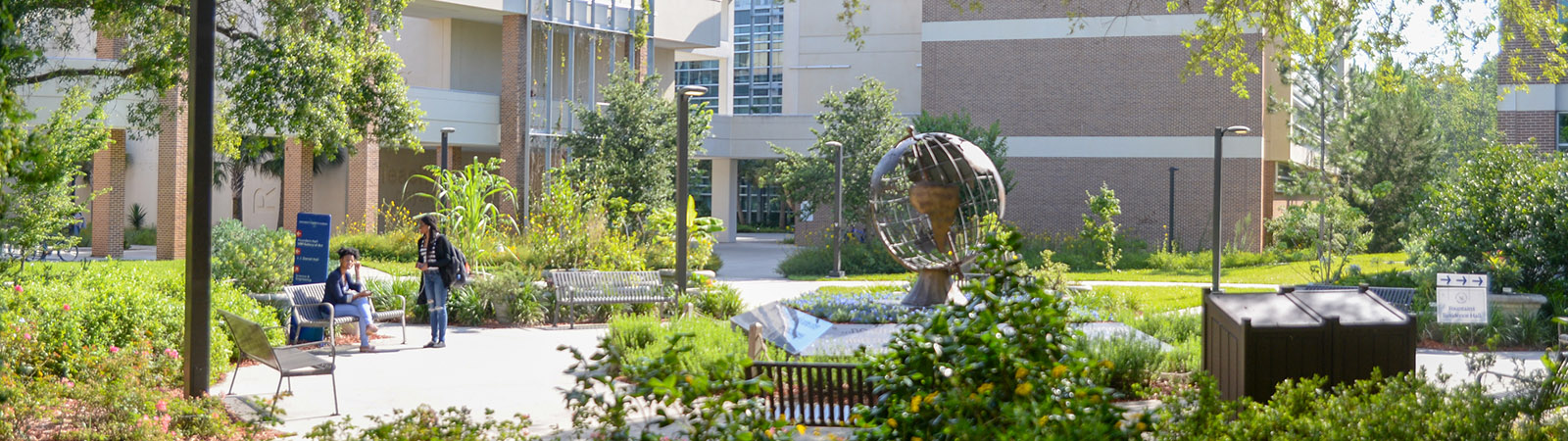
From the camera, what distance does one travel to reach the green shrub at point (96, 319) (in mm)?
9219

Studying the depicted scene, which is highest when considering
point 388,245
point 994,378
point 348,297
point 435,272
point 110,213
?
point 110,213

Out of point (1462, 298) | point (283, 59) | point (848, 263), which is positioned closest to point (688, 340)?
point (283, 59)

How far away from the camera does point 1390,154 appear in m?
41.7

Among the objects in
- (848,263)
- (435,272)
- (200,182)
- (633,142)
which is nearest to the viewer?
(200,182)

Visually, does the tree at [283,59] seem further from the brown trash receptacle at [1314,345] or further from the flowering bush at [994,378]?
the flowering bush at [994,378]

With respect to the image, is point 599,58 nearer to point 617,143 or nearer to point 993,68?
point 617,143

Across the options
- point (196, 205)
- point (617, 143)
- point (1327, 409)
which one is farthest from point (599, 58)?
point (1327, 409)

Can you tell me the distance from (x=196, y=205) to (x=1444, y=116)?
284 feet

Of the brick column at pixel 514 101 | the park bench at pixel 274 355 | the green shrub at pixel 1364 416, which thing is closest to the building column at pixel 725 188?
the brick column at pixel 514 101

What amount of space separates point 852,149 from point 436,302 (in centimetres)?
1901

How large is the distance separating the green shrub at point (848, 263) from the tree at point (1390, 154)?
19349 millimetres

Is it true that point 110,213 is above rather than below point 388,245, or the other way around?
above

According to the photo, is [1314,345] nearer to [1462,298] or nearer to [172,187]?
[1462,298]

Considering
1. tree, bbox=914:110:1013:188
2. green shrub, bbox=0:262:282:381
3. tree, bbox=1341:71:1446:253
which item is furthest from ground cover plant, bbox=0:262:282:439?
tree, bbox=1341:71:1446:253
